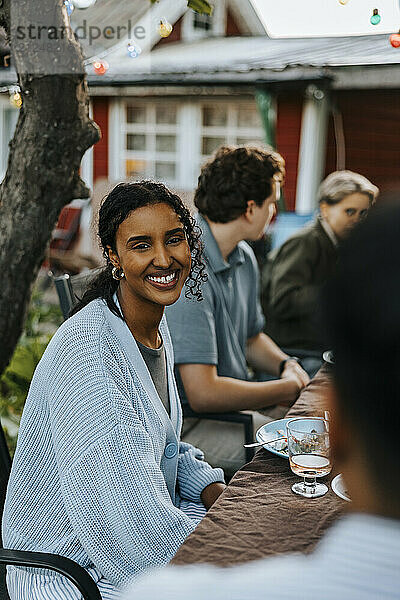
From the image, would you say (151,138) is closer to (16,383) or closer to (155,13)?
(155,13)

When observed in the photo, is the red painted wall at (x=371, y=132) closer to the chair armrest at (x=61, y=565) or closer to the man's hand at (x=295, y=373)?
the man's hand at (x=295, y=373)

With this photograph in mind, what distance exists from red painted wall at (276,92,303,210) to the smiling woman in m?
7.76

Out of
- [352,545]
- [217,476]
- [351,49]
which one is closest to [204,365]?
[217,476]

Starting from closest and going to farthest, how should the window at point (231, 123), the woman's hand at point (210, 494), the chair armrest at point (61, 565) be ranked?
the chair armrest at point (61, 565)
the woman's hand at point (210, 494)
the window at point (231, 123)

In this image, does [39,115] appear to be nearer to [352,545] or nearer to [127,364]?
[127,364]

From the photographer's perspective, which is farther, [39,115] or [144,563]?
[39,115]

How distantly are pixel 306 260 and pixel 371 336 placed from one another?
128 inches

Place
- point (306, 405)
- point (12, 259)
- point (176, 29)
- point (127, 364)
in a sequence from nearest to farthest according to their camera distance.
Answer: point (127, 364), point (306, 405), point (12, 259), point (176, 29)

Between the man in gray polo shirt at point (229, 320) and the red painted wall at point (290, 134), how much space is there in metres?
6.49

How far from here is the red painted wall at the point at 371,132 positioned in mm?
9281

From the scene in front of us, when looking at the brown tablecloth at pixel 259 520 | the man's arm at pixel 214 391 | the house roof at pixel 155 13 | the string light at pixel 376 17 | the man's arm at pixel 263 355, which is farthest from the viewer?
the house roof at pixel 155 13

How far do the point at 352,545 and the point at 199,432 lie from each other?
6.71 feet

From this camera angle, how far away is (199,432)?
2.77 m

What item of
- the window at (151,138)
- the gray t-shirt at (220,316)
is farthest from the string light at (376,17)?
the window at (151,138)
